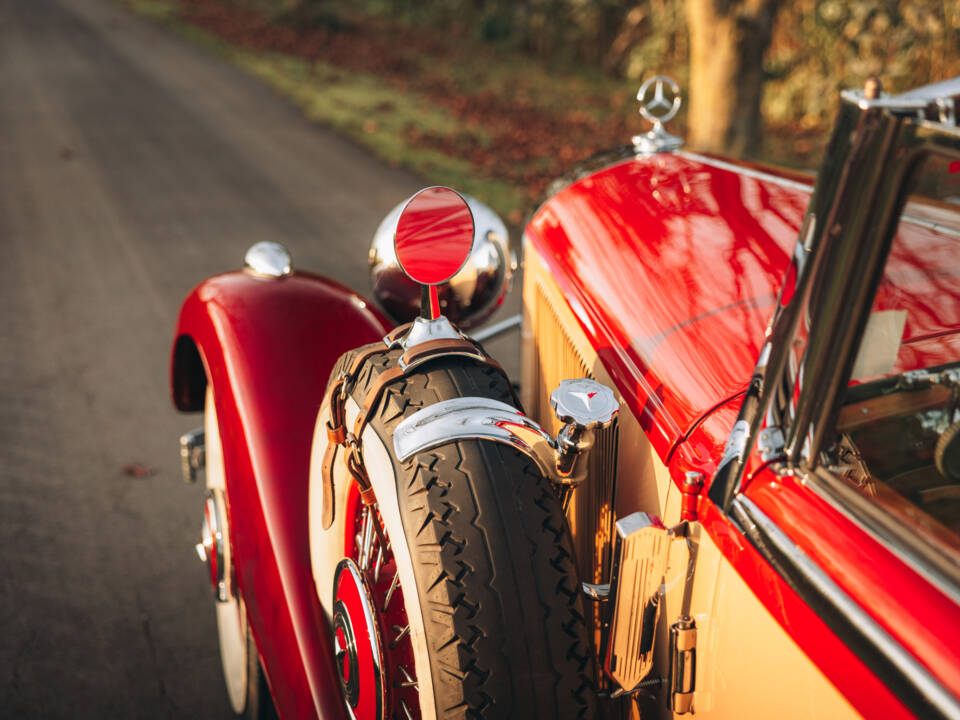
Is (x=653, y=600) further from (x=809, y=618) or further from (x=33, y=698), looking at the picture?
(x=33, y=698)

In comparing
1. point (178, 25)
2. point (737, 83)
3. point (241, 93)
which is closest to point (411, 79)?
point (241, 93)

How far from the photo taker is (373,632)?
1441 mm

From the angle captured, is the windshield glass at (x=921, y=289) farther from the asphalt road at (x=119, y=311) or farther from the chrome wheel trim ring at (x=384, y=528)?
the asphalt road at (x=119, y=311)

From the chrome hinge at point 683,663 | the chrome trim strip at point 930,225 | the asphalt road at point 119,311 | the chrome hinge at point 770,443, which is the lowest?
the asphalt road at point 119,311

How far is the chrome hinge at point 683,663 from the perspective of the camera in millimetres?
1242

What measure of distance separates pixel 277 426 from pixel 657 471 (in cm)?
100

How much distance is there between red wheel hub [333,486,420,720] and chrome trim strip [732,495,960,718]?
0.66 meters

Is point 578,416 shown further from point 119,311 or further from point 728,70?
point 728,70

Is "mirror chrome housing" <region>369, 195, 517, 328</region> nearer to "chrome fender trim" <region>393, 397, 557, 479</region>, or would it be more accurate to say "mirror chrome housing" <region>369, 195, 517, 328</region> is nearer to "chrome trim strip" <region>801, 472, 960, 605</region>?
"chrome fender trim" <region>393, 397, 557, 479</region>

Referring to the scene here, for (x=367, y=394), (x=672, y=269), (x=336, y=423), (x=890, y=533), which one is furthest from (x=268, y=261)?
(x=890, y=533)

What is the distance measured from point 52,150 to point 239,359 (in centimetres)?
684

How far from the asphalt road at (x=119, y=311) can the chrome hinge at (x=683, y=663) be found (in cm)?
161

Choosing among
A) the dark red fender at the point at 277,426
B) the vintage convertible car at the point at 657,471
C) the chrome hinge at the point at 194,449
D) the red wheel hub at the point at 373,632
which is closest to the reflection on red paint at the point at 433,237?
the vintage convertible car at the point at 657,471

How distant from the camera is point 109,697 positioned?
242cm
